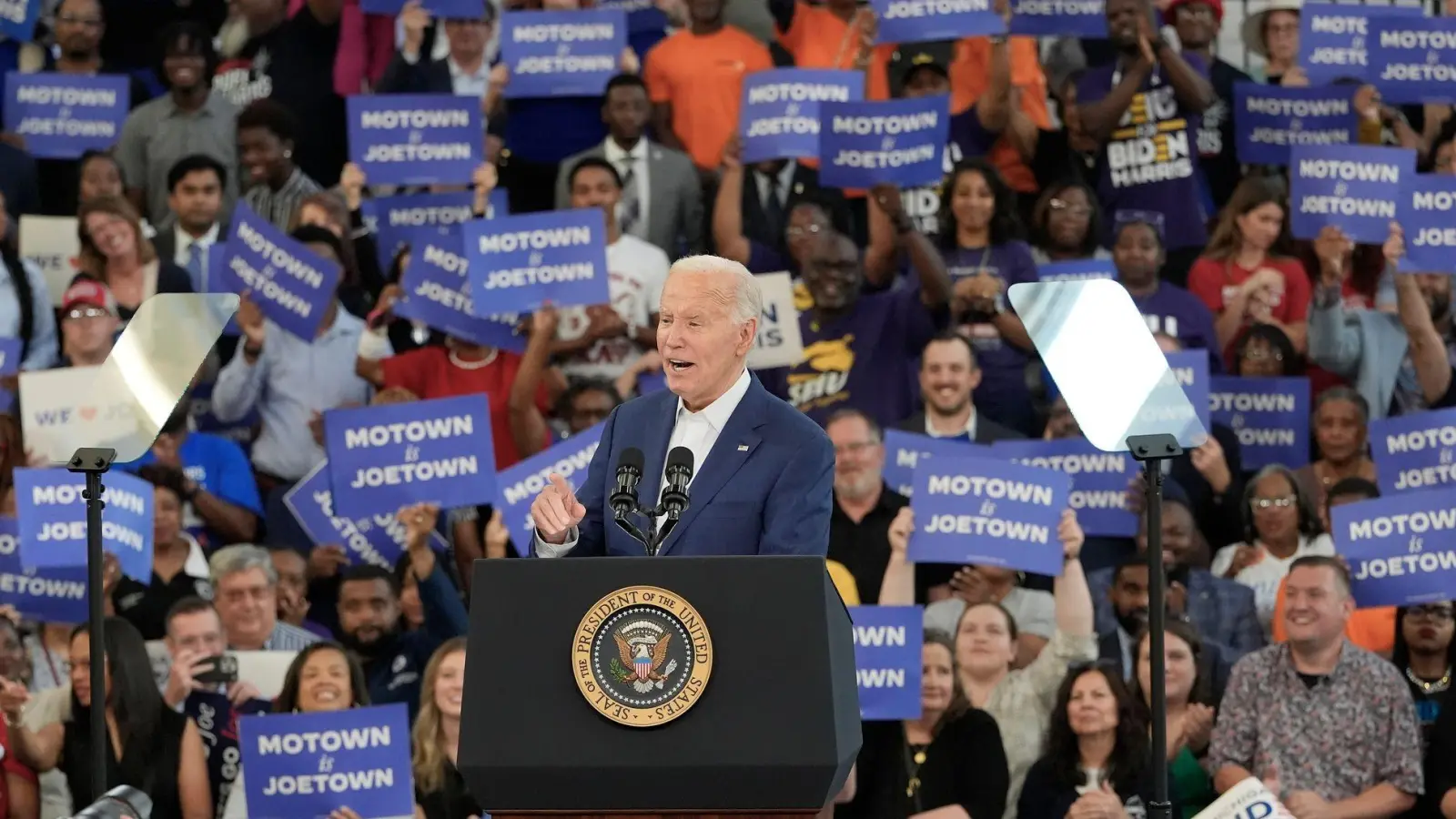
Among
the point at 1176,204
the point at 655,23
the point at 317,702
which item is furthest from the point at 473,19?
the point at 317,702

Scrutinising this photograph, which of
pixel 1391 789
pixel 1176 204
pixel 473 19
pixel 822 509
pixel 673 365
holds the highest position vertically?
pixel 473 19

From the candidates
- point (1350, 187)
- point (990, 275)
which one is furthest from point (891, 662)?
point (1350, 187)

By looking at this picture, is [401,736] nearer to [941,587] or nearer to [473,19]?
[941,587]

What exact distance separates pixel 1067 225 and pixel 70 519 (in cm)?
364

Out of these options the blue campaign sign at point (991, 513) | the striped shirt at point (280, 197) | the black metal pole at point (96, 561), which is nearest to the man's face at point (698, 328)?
the black metal pole at point (96, 561)

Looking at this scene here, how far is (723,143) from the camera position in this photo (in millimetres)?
9039

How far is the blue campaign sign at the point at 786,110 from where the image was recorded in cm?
850

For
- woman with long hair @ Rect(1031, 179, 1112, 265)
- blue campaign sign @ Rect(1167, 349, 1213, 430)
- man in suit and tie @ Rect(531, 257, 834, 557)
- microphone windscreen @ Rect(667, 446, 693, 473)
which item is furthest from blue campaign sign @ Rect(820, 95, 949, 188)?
microphone windscreen @ Rect(667, 446, 693, 473)

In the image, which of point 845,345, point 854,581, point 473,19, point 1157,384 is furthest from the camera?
point 473,19

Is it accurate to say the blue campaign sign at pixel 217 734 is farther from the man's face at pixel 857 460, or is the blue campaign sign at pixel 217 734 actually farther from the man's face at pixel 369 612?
the man's face at pixel 857 460

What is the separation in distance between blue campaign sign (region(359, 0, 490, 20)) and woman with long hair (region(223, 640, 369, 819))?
3293 mm

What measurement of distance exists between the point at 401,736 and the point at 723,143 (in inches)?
131

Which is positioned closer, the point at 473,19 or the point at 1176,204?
the point at 1176,204

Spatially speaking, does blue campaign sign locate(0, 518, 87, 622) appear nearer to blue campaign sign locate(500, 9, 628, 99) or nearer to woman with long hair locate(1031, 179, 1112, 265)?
blue campaign sign locate(500, 9, 628, 99)
